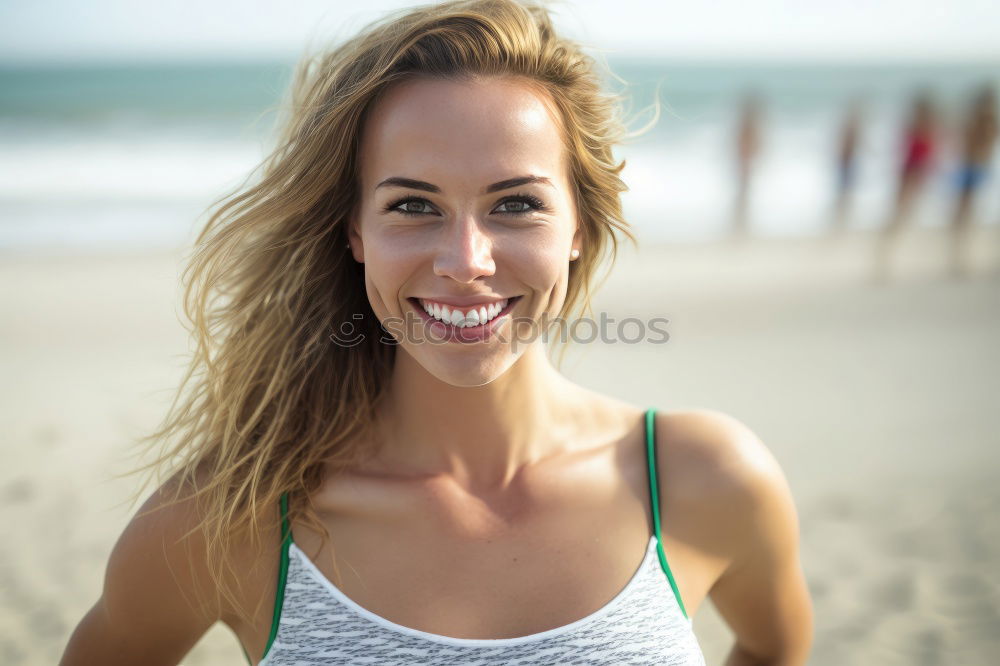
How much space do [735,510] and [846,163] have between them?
11431 mm

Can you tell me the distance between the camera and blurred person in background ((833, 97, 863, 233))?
11734 millimetres

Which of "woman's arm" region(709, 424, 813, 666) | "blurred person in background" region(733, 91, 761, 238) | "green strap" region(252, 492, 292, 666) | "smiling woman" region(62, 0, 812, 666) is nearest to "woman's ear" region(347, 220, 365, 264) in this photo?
"smiling woman" region(62, 0, 812, 666)

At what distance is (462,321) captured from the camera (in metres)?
1.92

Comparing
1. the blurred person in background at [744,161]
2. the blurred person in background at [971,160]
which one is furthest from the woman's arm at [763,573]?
the blurred person in background at [744,161]

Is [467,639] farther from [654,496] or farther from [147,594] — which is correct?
[147,594]

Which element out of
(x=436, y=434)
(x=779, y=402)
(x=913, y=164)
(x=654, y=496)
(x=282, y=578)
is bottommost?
(x=779, y=402)

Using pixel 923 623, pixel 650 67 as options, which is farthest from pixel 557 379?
pixel 650 67

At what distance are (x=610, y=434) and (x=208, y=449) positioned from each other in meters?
1.04

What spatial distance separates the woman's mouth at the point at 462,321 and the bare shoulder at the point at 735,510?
552 millimetres

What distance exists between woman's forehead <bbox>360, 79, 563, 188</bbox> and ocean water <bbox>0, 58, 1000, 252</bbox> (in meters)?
0.63

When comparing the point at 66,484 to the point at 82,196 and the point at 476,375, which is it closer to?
the point at 476,375

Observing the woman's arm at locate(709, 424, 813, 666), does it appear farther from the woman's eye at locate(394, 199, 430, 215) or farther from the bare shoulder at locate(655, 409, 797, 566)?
the woman's eye at locate(394, 199, 430, 215)

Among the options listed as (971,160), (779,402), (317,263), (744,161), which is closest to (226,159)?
(744,161)

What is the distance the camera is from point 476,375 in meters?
1.98
